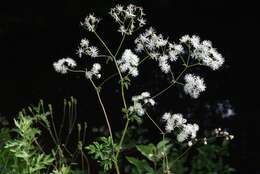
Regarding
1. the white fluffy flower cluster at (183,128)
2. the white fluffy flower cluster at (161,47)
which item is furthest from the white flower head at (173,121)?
the white fluffy flower cluster at (161,47)

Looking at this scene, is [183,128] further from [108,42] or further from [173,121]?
[108,42]

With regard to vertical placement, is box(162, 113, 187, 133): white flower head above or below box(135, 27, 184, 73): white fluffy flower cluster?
below

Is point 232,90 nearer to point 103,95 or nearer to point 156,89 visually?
point 156,89

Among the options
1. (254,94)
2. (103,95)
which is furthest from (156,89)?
(254,94)

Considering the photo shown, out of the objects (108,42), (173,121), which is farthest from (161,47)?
(108,42)

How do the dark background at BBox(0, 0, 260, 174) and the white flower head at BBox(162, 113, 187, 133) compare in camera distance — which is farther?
the dark background at BBox(0, 0, 260, 174)

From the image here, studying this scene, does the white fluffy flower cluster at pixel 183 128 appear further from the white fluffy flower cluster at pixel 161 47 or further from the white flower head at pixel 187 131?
the white fluffy flower cluster at pixel 161 47

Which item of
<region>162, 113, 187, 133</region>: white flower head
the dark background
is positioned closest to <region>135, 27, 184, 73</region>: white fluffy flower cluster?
<region>162, 113, 187, 133</region>: white flower head

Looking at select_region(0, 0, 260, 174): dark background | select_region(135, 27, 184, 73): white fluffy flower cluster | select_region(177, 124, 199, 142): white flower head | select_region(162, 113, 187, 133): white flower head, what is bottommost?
select_region(177, 124, 199, 142): white flower head

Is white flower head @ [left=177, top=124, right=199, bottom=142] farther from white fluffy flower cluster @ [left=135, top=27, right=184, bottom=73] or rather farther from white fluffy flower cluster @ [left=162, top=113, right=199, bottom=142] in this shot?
white fluffy flower cluster @ [left=135, top=27, right=184, bottom=73]
